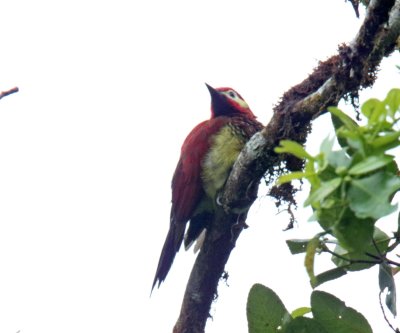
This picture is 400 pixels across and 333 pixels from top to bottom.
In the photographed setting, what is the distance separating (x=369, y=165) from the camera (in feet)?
4.55

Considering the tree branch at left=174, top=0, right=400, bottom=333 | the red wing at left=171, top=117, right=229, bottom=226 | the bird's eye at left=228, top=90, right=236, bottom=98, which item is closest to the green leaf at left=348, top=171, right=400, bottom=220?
the tree branch at left=174, top=0, right=400, bottom=333

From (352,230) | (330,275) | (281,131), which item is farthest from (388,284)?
(281,131)

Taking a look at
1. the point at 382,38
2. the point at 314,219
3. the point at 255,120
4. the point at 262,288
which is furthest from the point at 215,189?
the point at 314,219

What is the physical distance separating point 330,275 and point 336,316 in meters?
0.18

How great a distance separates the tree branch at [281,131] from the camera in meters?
3.13

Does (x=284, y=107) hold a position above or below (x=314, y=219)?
above

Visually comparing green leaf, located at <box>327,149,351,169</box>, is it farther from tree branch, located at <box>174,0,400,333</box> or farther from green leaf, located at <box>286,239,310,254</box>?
tree branch, located at <box>174,0,400,333</box>

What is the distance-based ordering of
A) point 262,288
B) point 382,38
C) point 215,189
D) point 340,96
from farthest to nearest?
point 215,189
point 340,96
point 382,38
point 262,288

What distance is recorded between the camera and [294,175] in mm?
1489

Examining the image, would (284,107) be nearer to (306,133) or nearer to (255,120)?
(306,133)

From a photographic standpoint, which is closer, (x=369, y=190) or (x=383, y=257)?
(x=369, y=190)

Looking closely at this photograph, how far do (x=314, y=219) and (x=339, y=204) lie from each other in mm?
62

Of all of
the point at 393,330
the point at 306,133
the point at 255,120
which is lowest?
the point at 393,330

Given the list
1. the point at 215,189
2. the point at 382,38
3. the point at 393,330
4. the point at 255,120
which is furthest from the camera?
the point at 255,120
